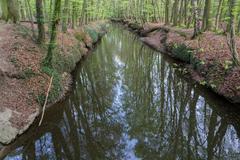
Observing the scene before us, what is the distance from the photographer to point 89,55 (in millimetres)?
22125

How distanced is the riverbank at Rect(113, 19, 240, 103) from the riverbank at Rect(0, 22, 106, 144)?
7443mm

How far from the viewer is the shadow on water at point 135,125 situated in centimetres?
752

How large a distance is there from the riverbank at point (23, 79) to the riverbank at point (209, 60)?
293 inches

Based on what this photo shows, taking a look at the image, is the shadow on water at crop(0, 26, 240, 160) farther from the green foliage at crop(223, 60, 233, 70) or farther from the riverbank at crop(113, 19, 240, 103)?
the green foliage at crop(223, 60, 233, 70)

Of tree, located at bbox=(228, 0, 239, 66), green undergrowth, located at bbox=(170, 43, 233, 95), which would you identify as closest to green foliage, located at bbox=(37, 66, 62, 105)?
green undergrowth, located at bbox=(170, 43, 233, 95)

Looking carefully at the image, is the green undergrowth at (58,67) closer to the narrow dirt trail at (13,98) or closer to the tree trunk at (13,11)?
the narrow dirt trail at (13,98)

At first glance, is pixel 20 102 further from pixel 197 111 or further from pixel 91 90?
pixel 197 111

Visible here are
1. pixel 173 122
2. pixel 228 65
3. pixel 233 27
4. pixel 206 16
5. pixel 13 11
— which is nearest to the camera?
pixel 173 122

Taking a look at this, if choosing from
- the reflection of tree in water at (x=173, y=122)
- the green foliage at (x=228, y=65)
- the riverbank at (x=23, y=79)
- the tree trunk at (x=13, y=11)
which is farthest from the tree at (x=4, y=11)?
the green foliage at (x=228, y=65)

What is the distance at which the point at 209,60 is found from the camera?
538 inches

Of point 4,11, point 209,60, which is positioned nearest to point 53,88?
point 4,11

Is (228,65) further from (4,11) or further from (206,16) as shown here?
(4,11)

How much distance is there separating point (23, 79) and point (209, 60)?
31.8 feet

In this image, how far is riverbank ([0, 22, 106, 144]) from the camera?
8789 millimetres
